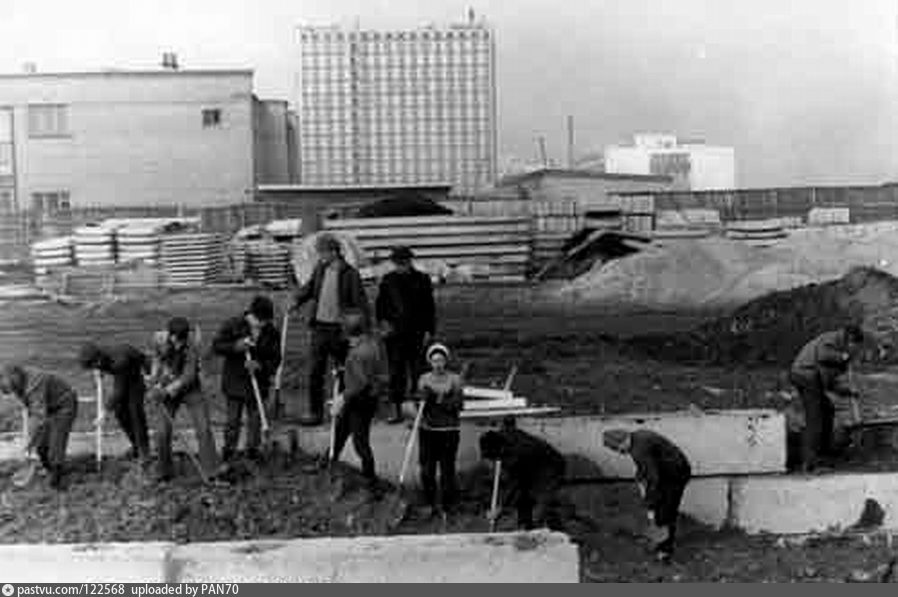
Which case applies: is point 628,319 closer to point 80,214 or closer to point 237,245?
point 237,245

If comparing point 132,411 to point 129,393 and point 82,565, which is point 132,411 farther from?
point 82,565

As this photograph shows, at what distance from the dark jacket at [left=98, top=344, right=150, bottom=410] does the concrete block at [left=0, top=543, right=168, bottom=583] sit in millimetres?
1392

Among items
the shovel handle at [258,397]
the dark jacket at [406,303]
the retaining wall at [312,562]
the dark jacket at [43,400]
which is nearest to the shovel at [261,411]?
the shovel handle at [258,397]

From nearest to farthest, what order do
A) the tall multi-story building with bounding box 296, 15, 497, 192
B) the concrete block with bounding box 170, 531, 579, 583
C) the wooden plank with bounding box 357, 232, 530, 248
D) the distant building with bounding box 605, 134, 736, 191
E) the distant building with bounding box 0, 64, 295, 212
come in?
1. the concrete block with bounding box 170, 531, 579, 583
2. the tall multi-story building with bounding box 296, 15, 497, 192
3. the distant building with bounding box 0, 64, 295, 212
4. the distant building with bounding box 605, 134, 736, 191
5. the wooden plank with bounding box 357, 232, 530, 248

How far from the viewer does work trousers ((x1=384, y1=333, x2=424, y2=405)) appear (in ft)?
22.9

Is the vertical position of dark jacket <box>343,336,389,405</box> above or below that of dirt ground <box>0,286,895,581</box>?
above

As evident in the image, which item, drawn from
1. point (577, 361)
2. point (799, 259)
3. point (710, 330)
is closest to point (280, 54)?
point (577, 361)

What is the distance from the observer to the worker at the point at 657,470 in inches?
238

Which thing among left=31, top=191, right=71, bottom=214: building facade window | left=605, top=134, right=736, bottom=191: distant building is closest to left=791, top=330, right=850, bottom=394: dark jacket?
left=605, top=134, right=736, bottom=191: distant building

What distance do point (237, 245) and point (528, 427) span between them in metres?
4.32

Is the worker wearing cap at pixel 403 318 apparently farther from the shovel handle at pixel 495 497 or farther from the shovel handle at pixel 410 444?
the shovel handle at pixel 495 497

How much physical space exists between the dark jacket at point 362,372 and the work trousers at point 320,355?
1.66 ft

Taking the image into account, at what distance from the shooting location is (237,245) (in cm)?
989

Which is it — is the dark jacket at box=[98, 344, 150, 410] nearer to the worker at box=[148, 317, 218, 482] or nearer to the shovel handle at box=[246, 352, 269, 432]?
the worker at box=[148, 317, 218, 482]
